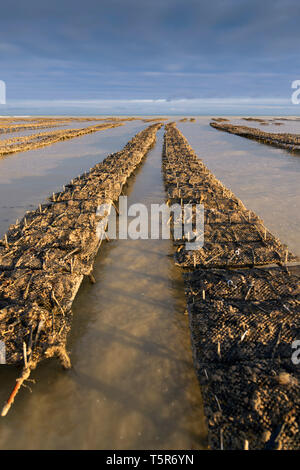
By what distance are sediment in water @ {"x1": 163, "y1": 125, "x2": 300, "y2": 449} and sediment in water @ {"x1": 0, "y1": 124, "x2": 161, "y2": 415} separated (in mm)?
3280

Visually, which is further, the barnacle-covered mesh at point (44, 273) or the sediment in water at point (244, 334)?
the barnacle-covered mesh at point (44, 273)

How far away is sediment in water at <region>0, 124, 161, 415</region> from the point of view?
524 cm

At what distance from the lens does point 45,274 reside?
7.14 m

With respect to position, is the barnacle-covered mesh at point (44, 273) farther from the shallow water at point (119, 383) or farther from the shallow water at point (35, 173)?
the shallow water at point (35, 173)

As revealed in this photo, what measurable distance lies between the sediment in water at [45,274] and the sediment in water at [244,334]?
3.28 m

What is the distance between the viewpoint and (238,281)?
6996 millimetres

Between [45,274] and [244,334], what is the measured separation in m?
5.67

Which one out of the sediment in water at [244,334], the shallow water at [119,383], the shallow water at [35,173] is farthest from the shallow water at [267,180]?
the shallow water at [35,173]

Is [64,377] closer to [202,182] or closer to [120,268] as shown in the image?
[120,268]

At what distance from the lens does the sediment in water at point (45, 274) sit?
5.24 meters

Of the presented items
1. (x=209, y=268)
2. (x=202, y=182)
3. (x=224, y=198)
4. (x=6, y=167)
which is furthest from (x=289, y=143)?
(x=6, y=167)

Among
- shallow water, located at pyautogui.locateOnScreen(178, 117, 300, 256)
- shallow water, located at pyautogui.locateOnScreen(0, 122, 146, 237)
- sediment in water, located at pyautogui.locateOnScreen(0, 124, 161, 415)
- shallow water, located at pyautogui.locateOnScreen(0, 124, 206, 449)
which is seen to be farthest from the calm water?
shallow water, located at pyautogui.locateOnScreen(0, 122, 146, 237)

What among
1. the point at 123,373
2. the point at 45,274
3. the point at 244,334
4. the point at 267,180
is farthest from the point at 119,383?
the point at 267,180
